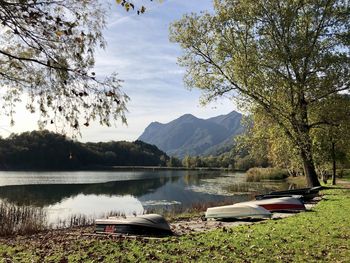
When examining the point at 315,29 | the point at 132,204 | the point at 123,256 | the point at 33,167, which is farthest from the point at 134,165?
the point at 123,256

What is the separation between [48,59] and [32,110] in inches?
36.3

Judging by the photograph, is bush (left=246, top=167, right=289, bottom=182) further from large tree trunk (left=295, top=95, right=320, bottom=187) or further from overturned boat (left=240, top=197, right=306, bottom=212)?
overturned boat (left=240, top=197, right=306, bottom=212)

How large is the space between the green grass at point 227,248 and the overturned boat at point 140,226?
62.4 inches

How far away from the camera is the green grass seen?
825 centimetres

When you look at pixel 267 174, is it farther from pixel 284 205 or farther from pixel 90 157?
pixel 90 157

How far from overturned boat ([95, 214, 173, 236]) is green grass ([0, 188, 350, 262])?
1.59m

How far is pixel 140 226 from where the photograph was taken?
12.7 meters

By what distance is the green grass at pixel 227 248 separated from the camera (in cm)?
825

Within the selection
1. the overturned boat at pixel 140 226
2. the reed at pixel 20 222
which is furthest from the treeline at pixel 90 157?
the overturned boat at pixel 140 226

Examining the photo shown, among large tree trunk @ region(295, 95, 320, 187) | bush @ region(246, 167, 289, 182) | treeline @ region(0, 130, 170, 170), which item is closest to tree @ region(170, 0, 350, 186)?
large tree trunk @ region(295, 95, 320, 187)

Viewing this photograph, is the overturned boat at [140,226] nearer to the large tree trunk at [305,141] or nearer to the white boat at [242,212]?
the white boat at [242,212]

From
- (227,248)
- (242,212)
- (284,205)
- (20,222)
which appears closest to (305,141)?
(284,205)

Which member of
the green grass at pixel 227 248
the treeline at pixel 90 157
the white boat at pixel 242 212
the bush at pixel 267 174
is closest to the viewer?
the green grass at pixel 227 248

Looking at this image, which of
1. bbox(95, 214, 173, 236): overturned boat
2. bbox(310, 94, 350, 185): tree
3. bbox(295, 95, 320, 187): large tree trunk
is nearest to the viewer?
bbox(95, 214, 173, 236): overturned boat
